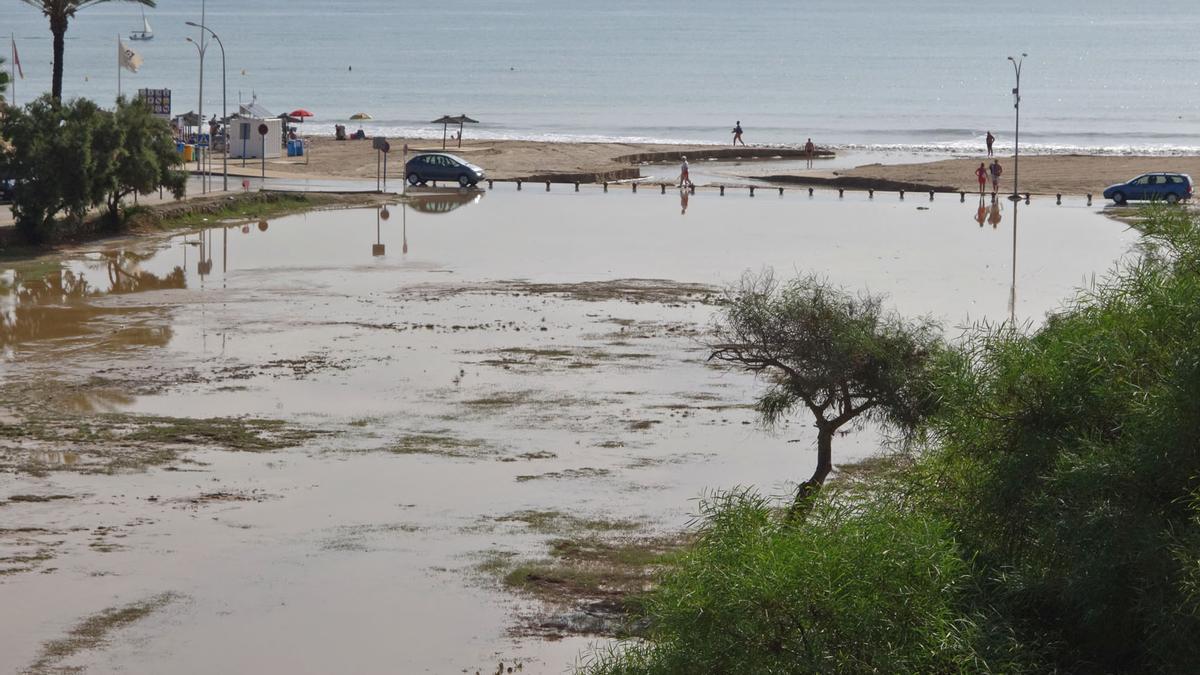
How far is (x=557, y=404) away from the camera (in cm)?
2786

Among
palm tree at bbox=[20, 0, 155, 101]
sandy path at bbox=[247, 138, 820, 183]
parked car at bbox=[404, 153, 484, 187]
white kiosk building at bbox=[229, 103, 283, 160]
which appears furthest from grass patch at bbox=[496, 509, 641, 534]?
white kiosk building at bbox=[229, 103, 283, 160]

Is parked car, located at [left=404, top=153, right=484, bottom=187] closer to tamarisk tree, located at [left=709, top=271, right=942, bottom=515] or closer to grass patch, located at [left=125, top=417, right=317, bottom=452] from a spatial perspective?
grass patch, located at [left=125, top=417, right=317, bottom=452]

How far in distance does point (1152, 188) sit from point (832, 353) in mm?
43322

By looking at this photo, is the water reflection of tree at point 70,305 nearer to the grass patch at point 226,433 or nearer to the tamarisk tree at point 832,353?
the grass patch at point 226,433

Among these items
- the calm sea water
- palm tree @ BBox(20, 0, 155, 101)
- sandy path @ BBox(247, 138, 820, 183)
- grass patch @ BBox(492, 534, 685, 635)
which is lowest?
grass patch @ BBox(492, 534, 685, 635)

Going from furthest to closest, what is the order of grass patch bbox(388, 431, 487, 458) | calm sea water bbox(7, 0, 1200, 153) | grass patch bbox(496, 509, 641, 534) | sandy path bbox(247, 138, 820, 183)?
calm sea water bbox(7, 0, 1200, 153)
sandy path bbox(247, 138, 820, 183)
grass patch bbox(388, 431, 487, 458)
grass patch bbox(496, 509, 641, 534)

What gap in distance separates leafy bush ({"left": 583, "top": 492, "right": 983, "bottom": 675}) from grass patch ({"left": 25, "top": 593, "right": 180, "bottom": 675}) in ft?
25.1

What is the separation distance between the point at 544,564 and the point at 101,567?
525 centimetres

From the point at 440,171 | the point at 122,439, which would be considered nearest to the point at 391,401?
the point at 122,439

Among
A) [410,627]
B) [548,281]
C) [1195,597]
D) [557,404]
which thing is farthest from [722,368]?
[1195,597]

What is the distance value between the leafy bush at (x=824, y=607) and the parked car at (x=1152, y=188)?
50.0 metres

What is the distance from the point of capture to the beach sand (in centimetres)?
6862

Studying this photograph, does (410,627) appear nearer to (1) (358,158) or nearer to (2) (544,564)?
(2) (544,564)

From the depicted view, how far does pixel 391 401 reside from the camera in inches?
1101
